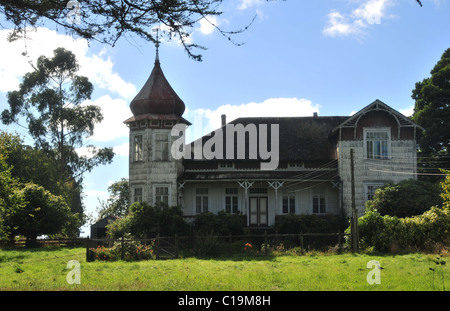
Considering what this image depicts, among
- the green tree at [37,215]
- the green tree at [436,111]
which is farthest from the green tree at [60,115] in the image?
the green tree at [436,111]

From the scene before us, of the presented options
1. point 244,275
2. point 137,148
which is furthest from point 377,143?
point 244,275

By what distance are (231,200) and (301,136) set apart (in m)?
6.63

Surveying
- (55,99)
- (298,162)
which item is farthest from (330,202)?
(55,99)

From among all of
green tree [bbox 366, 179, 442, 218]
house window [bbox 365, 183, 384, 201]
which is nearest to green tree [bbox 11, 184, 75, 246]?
house window [bbox 365, 183, 384, 201]

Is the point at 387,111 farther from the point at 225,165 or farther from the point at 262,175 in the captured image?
the point at 225,165

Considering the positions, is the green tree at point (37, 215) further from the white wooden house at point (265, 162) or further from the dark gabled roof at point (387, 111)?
the dark gabled roof at point (387, 111)

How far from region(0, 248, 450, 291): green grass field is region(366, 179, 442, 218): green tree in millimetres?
6293

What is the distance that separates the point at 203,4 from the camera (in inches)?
363

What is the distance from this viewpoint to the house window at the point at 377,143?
29.7m

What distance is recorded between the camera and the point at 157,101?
30.1m

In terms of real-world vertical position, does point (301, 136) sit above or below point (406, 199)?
above

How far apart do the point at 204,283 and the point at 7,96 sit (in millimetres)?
32098

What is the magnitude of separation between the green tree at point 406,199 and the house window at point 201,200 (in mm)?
10398

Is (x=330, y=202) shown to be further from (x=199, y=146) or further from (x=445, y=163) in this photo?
(x=445, y=163)
